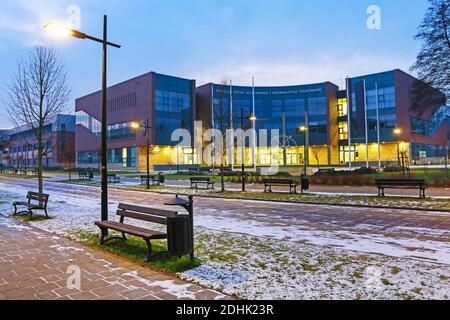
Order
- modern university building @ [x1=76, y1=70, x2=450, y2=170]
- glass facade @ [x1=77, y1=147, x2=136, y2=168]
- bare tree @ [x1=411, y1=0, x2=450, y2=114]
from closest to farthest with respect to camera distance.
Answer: bare tree @ [x1=411, y1=0, x2=450, y2=114] → modern university building @ [x1=76, y1=70, x2=450, y2=170] → glass facade @ [x1=77, y1=147, x2=136, y2=168]

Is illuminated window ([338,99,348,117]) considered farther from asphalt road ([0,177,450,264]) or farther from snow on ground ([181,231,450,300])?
snow on ground ([181,231,450,300])

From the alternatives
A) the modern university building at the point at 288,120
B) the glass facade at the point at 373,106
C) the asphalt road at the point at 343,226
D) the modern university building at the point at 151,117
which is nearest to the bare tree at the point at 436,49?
the asphalt road at the point at 343,226

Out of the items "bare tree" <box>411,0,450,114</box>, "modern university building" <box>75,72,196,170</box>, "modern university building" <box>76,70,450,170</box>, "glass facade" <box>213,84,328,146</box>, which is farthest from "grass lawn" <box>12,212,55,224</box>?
"glass facade" <box>213,84,328,146</box>

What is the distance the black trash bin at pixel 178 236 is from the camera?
567 centimetres

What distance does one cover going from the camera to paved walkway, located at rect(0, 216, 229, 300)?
4.29m

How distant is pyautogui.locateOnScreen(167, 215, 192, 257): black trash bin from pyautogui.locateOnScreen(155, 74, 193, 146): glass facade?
183 ft

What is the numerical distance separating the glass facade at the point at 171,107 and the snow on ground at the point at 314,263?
53009 millimetres

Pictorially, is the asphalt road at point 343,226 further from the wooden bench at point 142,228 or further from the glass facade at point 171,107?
the glass facade at point 171,107

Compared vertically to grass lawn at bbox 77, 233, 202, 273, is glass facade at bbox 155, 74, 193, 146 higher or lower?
higher

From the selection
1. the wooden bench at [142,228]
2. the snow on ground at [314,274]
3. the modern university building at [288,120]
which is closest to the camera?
the snow on ground at [314,274]

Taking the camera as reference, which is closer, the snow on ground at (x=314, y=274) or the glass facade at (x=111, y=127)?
the snow on ground at (x=314, y=274)

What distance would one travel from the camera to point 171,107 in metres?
62.7
